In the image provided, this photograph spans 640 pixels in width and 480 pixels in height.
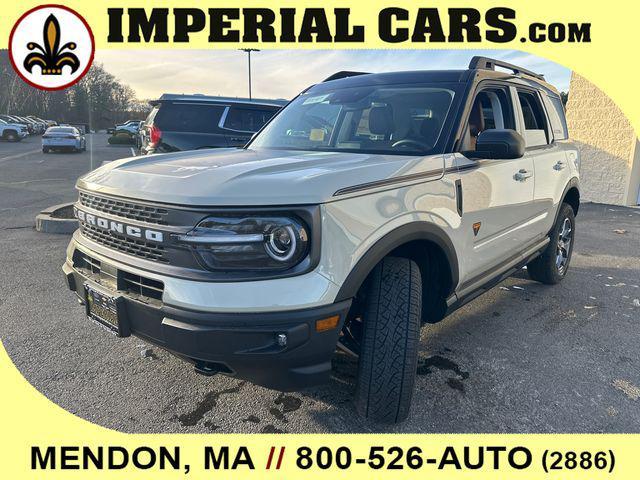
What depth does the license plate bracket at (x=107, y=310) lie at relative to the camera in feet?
7.53

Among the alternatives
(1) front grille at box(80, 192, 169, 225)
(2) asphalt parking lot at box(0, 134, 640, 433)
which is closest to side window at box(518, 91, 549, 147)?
(2) asphalt parking lot at box(0, 134, 640, 433)

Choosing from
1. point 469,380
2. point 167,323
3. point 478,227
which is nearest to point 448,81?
point 478,227

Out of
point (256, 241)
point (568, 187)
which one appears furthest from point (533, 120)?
point (256, 241)

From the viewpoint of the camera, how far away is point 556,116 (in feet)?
16.2

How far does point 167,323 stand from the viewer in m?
2.11

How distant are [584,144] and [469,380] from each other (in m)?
11.5

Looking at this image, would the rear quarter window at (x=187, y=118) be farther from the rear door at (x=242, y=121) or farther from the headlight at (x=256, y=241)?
the headlight at (x=256, y=241)

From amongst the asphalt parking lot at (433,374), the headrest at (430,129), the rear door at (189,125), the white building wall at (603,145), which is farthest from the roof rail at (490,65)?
the white building wall at (603,145)

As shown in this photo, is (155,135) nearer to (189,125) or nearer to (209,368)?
(189,125)

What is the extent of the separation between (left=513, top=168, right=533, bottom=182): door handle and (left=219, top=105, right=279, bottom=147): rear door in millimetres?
5571

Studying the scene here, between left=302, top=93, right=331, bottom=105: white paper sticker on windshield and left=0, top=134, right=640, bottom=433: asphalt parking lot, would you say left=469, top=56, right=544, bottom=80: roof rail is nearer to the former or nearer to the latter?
left=302, top=93, right=331, bottom=105: white paper sticker on windshield

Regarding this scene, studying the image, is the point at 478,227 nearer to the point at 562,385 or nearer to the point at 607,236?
the point at 562,385

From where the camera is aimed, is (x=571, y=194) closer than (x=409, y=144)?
No

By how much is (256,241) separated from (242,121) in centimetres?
720
